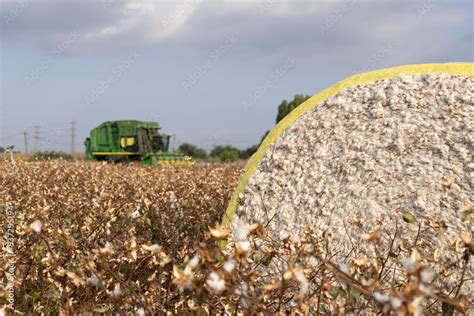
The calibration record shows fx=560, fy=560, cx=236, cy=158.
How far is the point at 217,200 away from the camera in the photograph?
26.8ft

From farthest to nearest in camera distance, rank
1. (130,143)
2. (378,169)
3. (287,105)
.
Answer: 1. (287,105)
2. (130,143)
3. (378,169)

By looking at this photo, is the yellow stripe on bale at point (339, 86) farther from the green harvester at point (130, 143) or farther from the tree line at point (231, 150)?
the tree line at point (231, 150)

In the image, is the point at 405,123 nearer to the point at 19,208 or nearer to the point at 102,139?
the point at 19,208

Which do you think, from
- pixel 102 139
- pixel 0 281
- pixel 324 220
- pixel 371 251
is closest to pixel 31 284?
pixel 0 281

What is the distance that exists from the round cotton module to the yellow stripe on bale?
0.07 ft

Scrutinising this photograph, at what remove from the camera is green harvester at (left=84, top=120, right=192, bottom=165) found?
86.0 ft

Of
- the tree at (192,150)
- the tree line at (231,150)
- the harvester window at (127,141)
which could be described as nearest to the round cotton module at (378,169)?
the harvester window at (127,141)

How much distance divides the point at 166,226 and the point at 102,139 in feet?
77.6

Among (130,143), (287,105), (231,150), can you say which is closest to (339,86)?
(130,143)

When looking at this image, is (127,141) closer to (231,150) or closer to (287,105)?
(287,105)

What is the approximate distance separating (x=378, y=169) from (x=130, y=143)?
2410 cm

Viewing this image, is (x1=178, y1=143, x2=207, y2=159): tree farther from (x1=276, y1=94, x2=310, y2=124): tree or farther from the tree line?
(x1=276, y1=94, x2=310, y2=124): tree

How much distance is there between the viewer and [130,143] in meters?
27.7

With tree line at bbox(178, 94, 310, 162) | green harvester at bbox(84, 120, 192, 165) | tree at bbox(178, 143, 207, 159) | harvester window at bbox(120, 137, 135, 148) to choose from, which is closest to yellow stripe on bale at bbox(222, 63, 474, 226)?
green harvester at bbox(84, 120, 192, 165)
